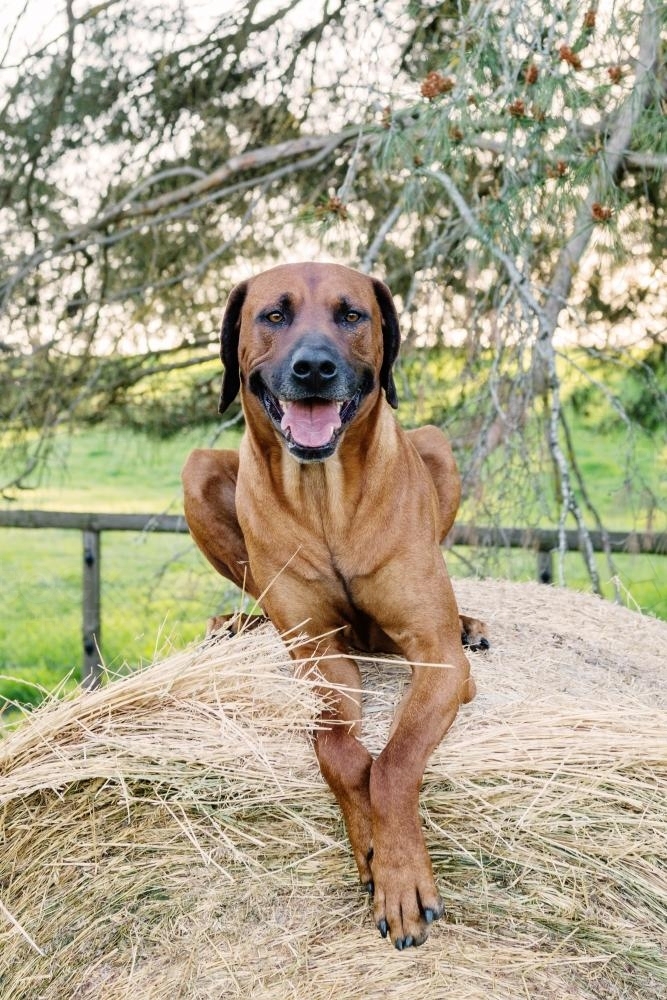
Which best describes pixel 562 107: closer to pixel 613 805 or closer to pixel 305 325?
pixel 305 325

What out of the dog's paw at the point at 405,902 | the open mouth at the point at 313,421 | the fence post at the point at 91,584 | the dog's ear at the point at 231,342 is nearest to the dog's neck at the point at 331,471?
the open mouth at the point at 313,421

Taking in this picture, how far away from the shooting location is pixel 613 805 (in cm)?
263

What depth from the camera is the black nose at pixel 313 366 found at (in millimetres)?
2803

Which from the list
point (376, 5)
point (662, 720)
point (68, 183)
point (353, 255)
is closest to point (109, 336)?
point (68, 183)

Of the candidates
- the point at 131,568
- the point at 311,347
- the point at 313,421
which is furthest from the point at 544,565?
the point at 131,568

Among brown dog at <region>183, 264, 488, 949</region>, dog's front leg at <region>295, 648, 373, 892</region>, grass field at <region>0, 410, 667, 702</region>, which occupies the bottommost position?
grass field at <region>0, 410, 667, 702</region>

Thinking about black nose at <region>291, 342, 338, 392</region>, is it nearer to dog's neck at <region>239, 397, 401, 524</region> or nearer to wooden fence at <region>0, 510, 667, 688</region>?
dog's neck at <region>239, 397, 401, 524</region>

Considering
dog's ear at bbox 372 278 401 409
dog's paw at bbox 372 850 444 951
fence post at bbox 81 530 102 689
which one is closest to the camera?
dog's paw at bbox 372 850 444 951

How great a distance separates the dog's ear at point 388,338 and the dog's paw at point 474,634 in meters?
0.83

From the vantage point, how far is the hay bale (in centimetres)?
245

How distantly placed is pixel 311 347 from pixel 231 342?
63 centimetres

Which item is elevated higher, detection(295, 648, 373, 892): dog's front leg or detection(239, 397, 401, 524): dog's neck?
detection(239, 397, 401, 524): dog's neck

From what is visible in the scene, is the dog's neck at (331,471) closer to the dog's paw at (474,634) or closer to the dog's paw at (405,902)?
the dog's paw at (474,634)

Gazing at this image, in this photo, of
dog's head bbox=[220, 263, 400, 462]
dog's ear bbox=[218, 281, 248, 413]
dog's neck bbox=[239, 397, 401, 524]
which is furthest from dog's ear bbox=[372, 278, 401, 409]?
dog's ear bbox=[218, 281, 248, 413]
